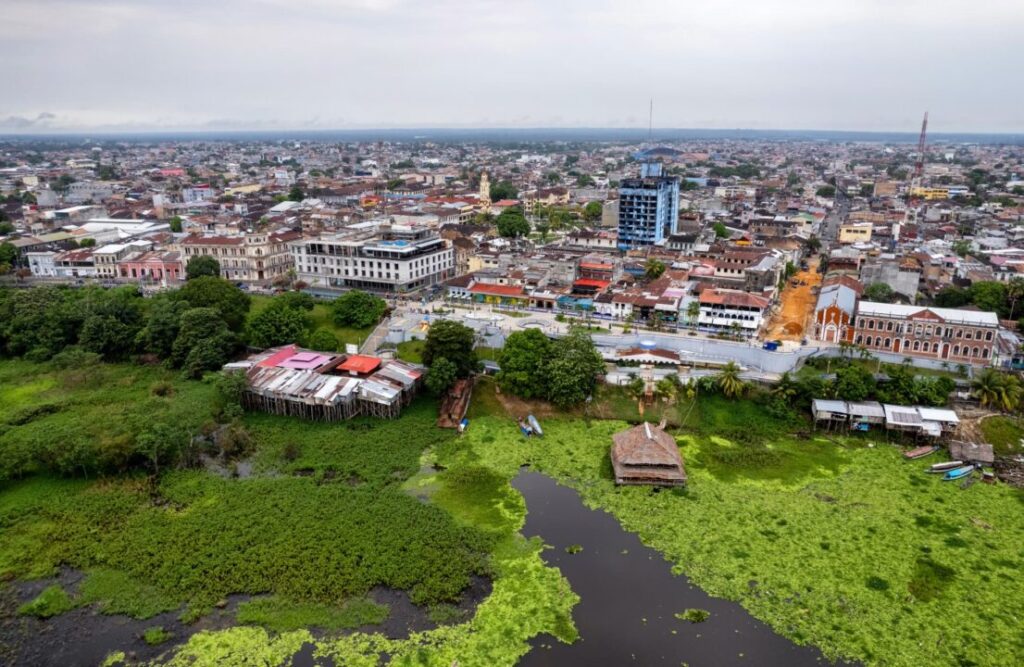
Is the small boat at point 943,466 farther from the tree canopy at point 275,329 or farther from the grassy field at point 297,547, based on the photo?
the tree canopy at point 275,329

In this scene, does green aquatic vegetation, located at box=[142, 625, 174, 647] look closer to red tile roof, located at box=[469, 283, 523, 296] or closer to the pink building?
red tile roof, located at box=[469, 283, 523, 296]

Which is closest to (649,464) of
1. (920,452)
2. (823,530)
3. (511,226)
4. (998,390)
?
(823,530)

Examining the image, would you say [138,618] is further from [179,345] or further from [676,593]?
[179,345]

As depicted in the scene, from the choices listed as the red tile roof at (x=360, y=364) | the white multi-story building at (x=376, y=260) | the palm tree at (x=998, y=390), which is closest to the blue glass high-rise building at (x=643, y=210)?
the white multi-story building at (x=376, y=260)

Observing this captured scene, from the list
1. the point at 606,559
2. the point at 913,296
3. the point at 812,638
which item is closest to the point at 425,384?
the point at 606,559

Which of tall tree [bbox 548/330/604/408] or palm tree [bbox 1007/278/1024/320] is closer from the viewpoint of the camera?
tall tree [bbox 548/330/604/408]

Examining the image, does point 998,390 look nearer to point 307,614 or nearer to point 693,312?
point 693,312

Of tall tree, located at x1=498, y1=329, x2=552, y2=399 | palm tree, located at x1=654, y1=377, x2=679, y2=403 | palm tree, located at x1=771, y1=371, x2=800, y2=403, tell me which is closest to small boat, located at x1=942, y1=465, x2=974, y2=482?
palm tree, located at x1=771, y1=371, x2=800, y2=403
